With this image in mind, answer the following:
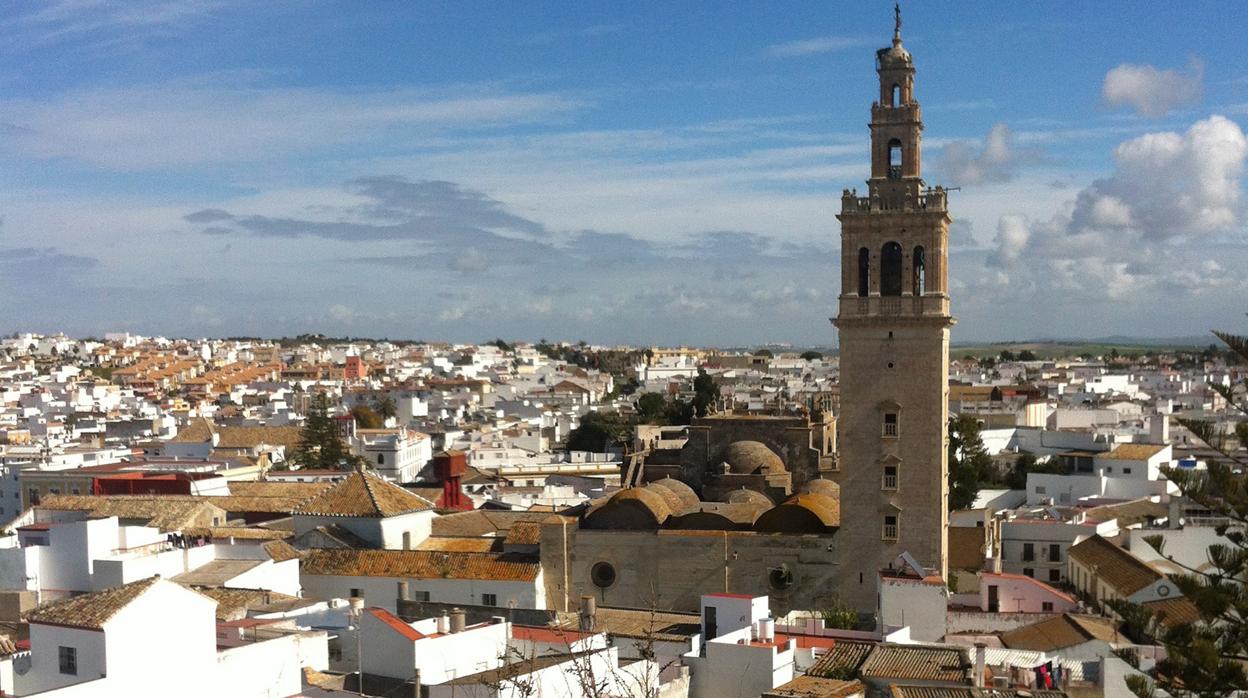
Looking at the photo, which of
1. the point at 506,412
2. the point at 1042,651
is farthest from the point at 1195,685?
the point at 506,412

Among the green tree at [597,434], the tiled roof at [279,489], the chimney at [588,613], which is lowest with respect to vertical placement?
the green tree at [597,434]

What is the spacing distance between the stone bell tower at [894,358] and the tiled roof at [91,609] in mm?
12207

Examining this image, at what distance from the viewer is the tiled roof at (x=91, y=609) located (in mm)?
13461

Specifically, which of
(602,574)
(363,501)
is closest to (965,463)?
(602,574)

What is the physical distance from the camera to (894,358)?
2200 centimetres

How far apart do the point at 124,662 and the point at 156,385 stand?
94036 millimetres

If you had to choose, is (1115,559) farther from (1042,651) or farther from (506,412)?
(506,412)

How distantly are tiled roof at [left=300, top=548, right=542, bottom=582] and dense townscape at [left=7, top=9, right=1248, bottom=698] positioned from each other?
0.07m

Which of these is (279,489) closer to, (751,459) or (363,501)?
(363,501)

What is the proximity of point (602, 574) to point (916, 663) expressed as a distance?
9.15 m

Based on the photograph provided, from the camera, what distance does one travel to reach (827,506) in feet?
80.1

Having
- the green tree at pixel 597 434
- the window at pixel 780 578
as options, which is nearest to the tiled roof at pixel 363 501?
the window at pixel 780 578

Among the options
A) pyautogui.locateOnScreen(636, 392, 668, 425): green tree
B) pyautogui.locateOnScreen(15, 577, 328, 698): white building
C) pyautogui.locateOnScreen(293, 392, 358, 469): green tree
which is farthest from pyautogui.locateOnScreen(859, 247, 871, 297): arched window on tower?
pyautogui.locateOnScreen(636, 392, 668, 425): green tree

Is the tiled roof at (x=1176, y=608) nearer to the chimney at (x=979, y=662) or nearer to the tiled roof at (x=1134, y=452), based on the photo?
the chimney at (x=979, y=662)
